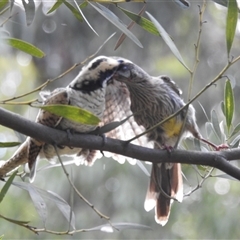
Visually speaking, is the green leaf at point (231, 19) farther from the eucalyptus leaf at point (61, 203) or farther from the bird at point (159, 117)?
the bird at point (159, 117)

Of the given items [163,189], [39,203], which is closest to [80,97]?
[39,203]

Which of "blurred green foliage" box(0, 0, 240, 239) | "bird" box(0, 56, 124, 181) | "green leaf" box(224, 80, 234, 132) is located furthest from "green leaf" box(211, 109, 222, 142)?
"blurred green foliage" box(0, 0, 240, 239)

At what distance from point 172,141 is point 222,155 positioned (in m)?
0.70

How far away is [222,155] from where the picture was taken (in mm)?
1270

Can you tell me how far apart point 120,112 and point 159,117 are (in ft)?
0.44

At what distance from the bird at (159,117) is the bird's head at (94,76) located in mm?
227

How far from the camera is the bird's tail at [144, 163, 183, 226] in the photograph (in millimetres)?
2008

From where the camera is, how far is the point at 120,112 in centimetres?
203

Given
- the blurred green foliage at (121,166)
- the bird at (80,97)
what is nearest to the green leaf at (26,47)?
the bird at (80,97)

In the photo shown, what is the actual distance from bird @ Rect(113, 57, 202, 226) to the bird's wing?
0.10 ft

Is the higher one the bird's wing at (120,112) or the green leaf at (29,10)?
the bird's wing at (120,112)

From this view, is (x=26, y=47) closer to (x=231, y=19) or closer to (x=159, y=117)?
(x=231, y=19)

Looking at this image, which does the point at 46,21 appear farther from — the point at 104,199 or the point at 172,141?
the point at 172,141

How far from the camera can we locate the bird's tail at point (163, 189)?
2008mm
